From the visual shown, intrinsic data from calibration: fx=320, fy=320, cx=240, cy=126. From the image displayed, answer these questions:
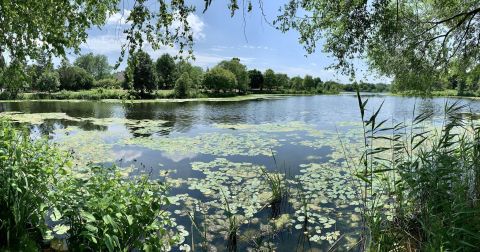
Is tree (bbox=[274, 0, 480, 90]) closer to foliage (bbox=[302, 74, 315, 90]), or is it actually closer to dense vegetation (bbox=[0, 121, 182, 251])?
dense vegetation (bbox=[0, 121, 182, 251])

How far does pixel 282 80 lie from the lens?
111 meters

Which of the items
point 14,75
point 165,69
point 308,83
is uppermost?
point 165,69

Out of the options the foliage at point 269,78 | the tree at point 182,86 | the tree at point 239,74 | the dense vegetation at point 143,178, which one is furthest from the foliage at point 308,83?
the dense vegetation at point 143,178

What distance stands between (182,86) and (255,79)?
46.3m

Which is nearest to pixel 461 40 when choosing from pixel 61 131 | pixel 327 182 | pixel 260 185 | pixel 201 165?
pixel 327 182

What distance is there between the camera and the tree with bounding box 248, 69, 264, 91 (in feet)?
319

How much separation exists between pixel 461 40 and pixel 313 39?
5957 mm

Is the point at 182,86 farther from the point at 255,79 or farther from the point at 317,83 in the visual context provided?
the point at 317,83

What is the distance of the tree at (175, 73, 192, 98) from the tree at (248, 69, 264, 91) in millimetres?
42422

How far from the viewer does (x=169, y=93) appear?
183 feet

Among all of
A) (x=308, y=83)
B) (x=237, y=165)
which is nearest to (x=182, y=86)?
(x=237, y=165)

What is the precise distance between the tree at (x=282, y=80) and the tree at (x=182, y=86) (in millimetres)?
51161

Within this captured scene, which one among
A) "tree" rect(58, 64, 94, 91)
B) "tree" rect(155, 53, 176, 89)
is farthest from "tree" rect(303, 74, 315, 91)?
"tree" rect(58, 64, 94, 91)

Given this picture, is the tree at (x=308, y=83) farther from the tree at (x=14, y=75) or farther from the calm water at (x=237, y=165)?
the tree at (x=14, y=75)
